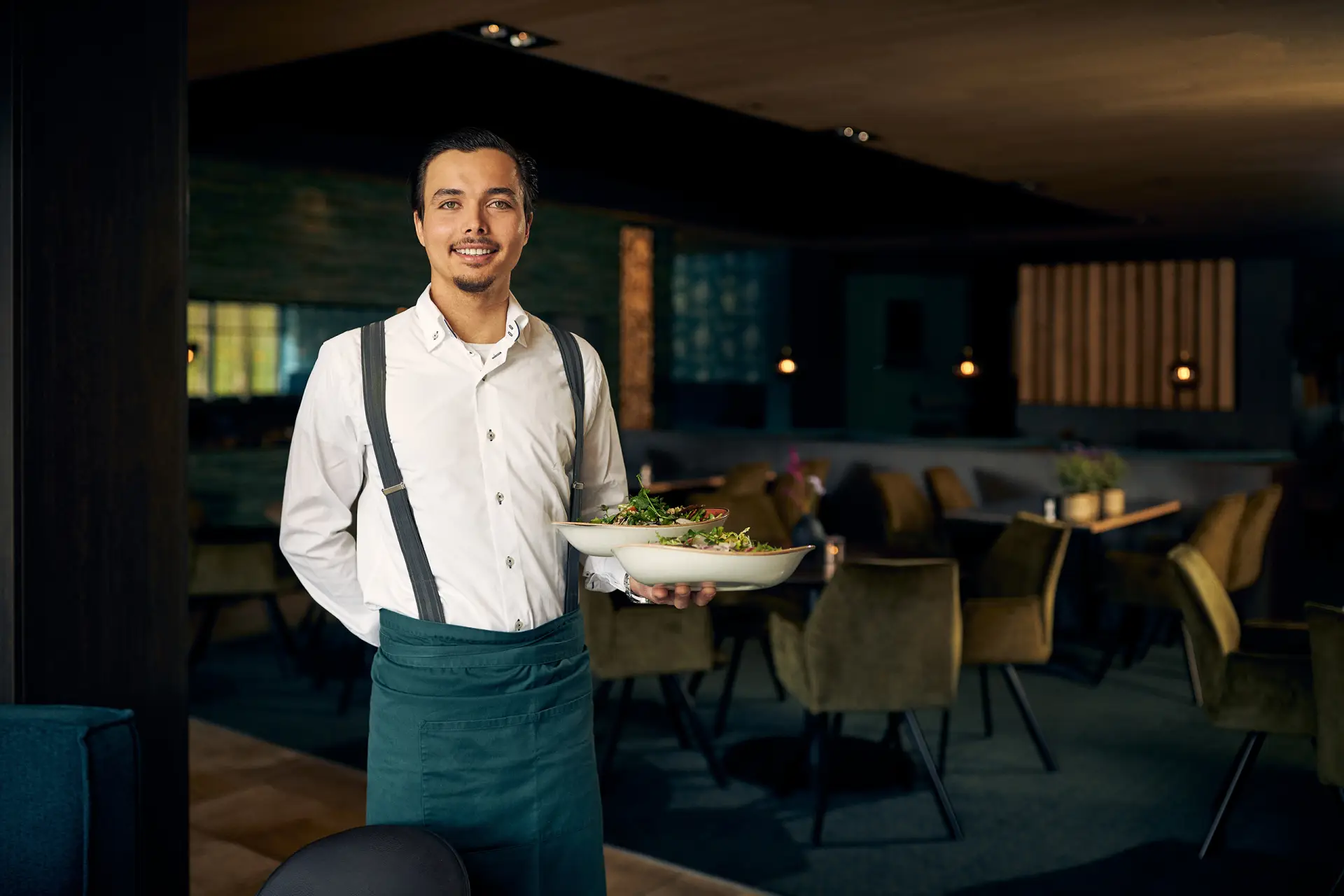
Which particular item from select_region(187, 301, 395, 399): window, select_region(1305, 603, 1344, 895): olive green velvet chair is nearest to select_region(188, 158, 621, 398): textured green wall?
select_region(187, 301, 395, 399): window

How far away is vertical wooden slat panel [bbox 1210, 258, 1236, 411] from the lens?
449 inches

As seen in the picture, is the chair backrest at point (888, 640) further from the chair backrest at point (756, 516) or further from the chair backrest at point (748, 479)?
the chair backrest at point (748, 479)

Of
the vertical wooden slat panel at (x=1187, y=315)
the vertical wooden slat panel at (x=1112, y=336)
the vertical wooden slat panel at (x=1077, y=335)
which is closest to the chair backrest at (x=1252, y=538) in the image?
the vertical wooden slat panel at (x=1187, y=315)

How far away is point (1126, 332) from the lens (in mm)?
12086

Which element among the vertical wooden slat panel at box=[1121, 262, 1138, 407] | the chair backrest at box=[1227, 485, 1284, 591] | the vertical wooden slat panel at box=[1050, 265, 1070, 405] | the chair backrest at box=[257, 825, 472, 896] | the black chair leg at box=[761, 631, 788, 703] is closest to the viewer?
the chair backrest at box=[257, 825, 472, 896]

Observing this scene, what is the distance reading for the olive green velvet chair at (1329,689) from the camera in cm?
314

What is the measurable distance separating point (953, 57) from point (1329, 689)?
7.17ft

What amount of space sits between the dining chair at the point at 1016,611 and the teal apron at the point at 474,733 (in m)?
2.81

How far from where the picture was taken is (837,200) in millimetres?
10984

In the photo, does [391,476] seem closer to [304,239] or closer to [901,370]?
[304,239]

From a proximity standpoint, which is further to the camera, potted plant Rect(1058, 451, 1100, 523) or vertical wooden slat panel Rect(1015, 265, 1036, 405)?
vertical wooden slat panel Rect(1015, 265, 1036, 405)

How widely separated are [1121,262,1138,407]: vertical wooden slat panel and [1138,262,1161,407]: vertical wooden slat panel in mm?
35

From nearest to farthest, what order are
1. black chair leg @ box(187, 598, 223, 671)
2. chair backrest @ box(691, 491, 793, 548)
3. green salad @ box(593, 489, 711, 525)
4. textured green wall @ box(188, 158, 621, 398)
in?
green salad @ box(593, 489, 711, 525)
chair backrest @ box(691, 491, 793, 548)
black chair leg @ box(187, 598, 223, 671)
textured green wall @ box(188, 158, 621, 398)

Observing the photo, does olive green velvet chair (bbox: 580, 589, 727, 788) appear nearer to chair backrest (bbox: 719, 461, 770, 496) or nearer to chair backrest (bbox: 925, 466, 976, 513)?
chair backrest (bbox: 719, 461, 770, 496)
